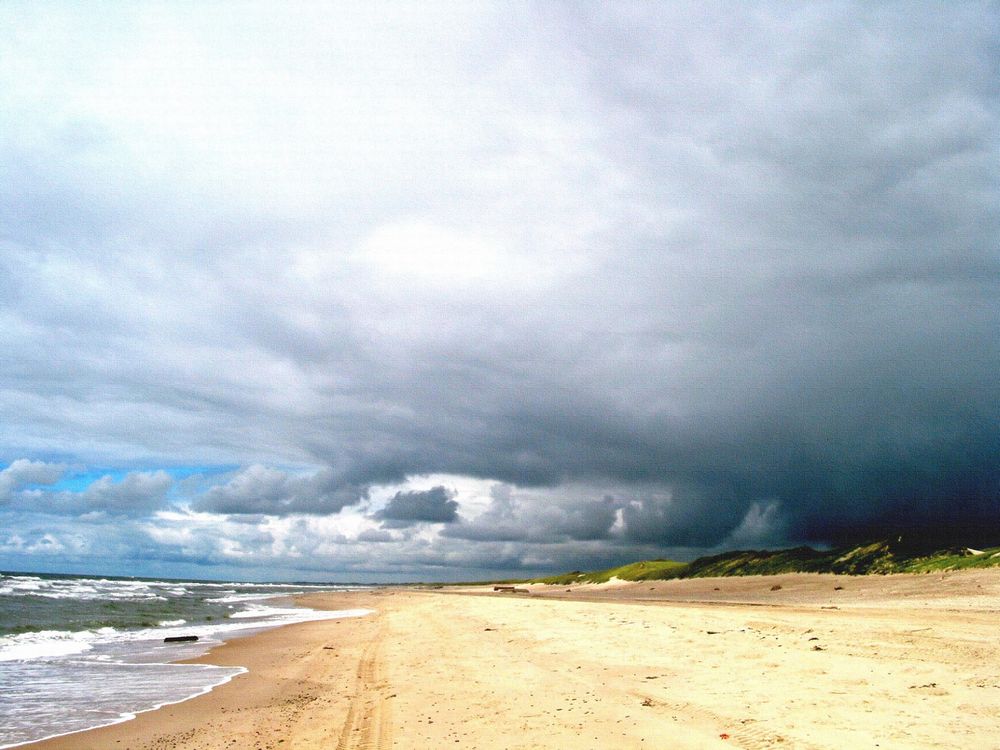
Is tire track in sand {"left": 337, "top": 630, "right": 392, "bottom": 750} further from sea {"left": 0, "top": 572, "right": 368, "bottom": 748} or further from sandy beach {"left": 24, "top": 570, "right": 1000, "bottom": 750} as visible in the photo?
sea {"left": 0, "top": 572, "right": 368, "bottom": 748}

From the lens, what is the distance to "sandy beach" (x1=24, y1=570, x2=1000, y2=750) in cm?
991

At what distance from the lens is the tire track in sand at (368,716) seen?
1102cm

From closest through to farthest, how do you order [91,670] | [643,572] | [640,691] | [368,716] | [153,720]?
1. [640,691]
2. [368,716]
3. [153,720]
4. [91,670]
5. [643,572]

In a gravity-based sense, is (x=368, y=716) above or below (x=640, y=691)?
below

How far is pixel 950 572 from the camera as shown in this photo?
1425 inches

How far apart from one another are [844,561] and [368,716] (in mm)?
48739

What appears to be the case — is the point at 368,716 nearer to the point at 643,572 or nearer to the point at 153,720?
the point at 153,720

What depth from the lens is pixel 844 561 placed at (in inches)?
1983

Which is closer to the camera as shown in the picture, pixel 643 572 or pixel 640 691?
pixel 640 691

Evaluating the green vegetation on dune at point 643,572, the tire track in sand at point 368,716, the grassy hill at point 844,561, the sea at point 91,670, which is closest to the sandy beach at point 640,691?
the tire track in sand at point 368,716

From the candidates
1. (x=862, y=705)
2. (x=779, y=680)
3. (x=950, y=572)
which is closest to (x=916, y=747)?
(x=862, y=705)

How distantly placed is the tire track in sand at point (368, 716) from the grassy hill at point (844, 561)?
35.4 meters

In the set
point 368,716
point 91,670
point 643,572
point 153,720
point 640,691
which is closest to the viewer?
point 640,691

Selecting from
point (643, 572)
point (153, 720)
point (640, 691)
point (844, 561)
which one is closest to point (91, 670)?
point (153, 720)
